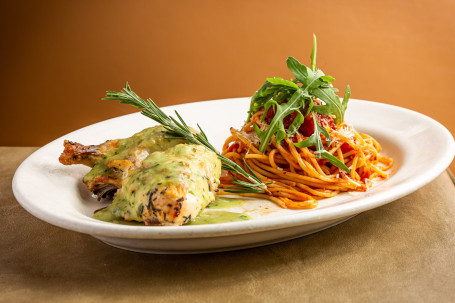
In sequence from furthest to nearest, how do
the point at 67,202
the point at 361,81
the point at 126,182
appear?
the point at 361,81
the point at 67,202
the point at 126,182

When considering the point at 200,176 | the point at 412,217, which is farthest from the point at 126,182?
the point at 412,217

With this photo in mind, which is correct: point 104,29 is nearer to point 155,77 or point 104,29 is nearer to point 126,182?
point 155,77

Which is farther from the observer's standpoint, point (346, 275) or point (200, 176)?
point (200, 176)

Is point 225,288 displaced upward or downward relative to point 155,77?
upward

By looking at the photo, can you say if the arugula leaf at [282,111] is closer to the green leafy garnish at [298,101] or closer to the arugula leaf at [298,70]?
the green leafy garnish at [298,101]

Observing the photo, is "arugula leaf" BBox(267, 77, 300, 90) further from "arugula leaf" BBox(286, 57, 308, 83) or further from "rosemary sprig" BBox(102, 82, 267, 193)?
"rosemary sprig" BBox(102, 82, 267, 193)

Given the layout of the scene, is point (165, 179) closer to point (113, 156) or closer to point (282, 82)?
point (113, 156)

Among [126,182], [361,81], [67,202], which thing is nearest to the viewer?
Result: [126,182]

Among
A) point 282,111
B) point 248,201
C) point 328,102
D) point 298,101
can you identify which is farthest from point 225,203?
point 328,102
